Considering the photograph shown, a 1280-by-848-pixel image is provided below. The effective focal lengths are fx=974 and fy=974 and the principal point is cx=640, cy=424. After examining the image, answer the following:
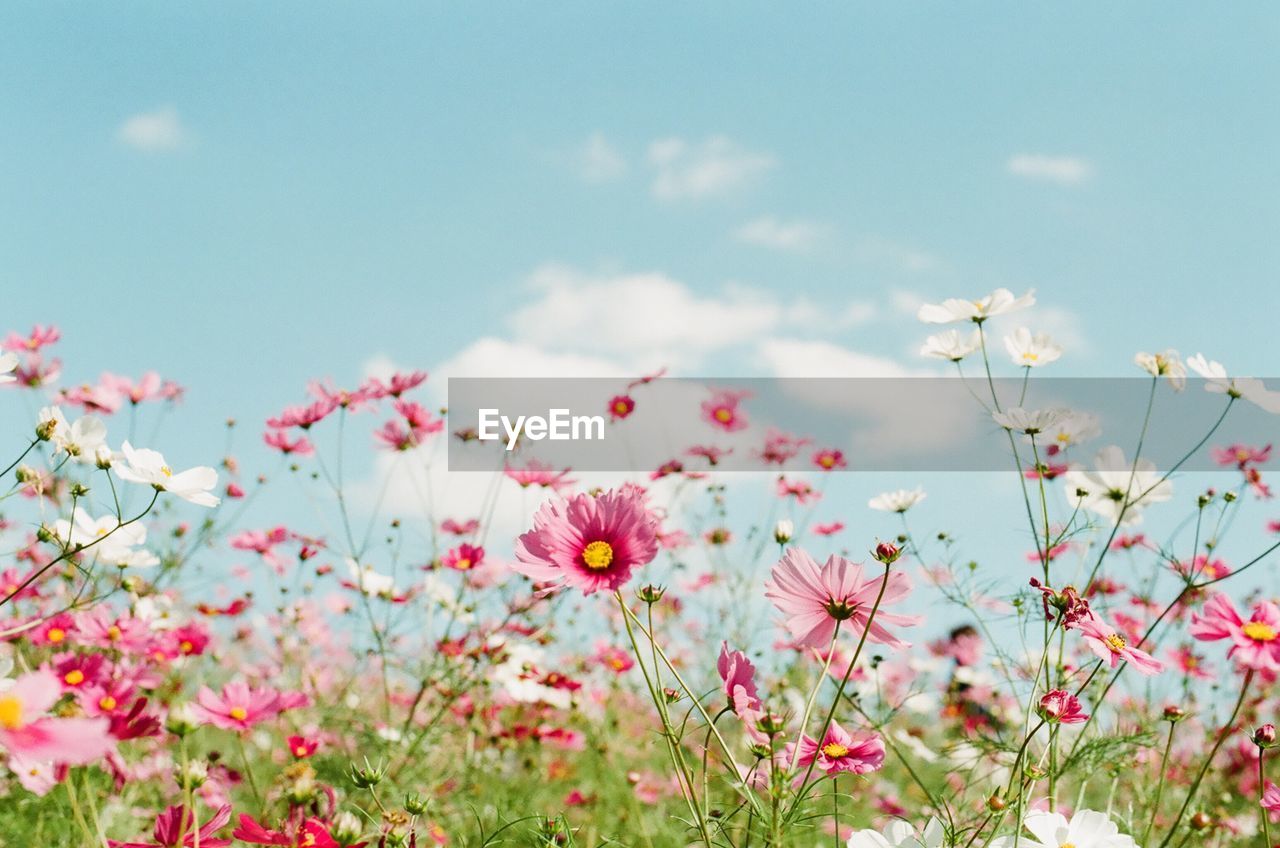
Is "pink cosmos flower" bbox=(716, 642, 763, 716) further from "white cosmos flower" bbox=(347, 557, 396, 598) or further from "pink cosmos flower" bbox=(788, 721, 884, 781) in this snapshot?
"white cosmos flower" bbox=(347, 557, 396, 598)

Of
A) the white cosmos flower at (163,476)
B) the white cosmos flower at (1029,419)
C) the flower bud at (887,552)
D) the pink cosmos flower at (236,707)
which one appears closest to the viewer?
the flower bud at (887,552)

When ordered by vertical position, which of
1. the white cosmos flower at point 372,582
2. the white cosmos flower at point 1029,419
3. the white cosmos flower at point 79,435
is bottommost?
the white cosmos flower at point 372,582

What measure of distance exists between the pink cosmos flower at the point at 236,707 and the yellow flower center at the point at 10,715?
0.60 metres

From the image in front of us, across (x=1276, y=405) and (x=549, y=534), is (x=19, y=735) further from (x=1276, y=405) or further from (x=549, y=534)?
(x=1276, y=405)

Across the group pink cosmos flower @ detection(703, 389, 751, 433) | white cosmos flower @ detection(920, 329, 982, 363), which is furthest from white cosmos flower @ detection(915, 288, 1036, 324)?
pink cosmos flower @ detection(703, 389, 751, 433)

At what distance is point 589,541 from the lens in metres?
1.05

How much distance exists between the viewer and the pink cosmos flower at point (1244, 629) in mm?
1042

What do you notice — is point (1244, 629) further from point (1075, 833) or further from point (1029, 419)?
point (1029, 419)

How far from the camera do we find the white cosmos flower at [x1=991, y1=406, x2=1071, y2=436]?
1564 millimetres

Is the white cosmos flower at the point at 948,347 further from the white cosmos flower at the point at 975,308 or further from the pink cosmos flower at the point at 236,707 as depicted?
the pink cosmos flower at the point at 236,707

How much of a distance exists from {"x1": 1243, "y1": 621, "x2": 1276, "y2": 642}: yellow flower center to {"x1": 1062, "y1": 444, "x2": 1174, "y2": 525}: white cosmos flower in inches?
24.1

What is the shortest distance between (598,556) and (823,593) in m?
0.24

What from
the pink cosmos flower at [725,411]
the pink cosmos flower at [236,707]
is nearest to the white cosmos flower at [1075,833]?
the pink cosmos flower at [236,707]

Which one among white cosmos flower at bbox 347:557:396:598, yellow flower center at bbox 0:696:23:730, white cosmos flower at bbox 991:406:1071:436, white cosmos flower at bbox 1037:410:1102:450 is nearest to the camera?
yellow flower center at bbox 0:696:23:730
